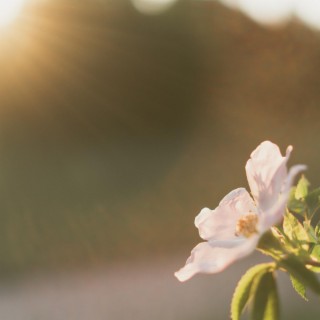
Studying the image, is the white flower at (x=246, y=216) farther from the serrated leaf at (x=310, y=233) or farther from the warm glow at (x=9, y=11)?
the warm glow at (x=9, y=11)

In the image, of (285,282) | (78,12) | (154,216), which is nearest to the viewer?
(285,282)

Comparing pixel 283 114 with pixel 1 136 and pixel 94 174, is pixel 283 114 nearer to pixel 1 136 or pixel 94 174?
pixel 94 174

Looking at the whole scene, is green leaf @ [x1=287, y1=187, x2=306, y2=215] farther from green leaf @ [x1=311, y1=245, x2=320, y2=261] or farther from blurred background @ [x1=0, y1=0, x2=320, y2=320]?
blurred background @ [x1=0, y1=0, x2=320, y2=320]

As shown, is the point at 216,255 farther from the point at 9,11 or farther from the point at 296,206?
the point at 9,11

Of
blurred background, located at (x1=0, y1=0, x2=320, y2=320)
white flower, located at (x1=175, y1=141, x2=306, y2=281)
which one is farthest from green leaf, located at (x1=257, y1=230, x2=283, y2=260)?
blurred background, located at (x1=0, y1=0, x2=320, y2=320)

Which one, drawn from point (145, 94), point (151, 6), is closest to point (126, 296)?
point (145, 94)

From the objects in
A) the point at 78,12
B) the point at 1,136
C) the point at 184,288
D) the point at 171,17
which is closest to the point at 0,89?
the point at 1,136
